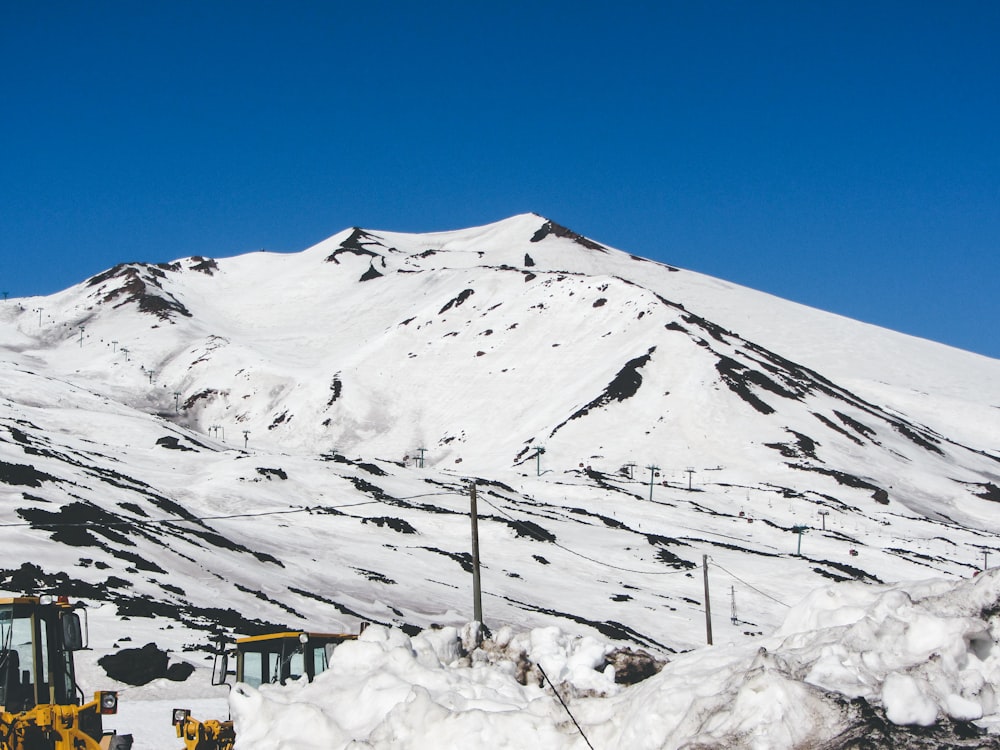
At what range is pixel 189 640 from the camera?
1270 inches

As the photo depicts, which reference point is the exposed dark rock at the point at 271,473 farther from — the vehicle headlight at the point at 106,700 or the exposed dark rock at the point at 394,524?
the vehicle headlight at the point at 106,700

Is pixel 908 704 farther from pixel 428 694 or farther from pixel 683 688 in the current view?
pixel 428 694

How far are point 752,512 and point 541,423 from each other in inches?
1997

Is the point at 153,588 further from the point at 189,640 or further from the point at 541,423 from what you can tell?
the point at 541,423

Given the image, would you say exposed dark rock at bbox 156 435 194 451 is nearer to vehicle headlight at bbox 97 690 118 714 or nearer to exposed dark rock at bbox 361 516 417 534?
exposed dark rock at bbox 361 516 417 534

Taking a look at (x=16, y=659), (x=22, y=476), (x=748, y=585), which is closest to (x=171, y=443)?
(x=22, y=476)

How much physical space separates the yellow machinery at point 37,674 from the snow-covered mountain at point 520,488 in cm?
1769

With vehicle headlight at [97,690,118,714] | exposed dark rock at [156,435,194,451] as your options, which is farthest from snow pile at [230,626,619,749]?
exposed dark rock at [156,435,194,451]

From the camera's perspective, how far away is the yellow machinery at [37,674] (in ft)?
40.7

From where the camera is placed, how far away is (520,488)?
116 metres

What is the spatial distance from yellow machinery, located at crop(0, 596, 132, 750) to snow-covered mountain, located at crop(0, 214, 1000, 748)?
17.7m

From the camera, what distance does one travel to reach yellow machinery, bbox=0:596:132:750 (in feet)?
40.7

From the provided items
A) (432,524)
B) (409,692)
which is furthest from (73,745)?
(432,524)

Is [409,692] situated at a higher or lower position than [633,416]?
lower
